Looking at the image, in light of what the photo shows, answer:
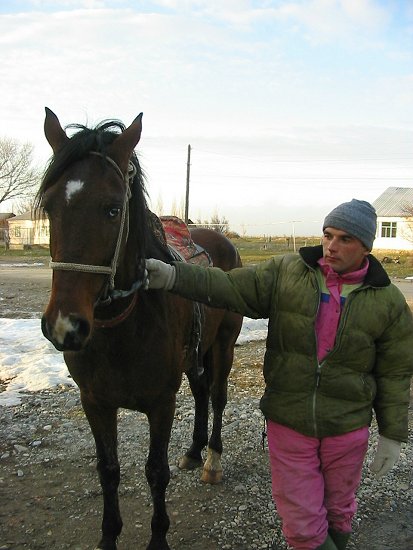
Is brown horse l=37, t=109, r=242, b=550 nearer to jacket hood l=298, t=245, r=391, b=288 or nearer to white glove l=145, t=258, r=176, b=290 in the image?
white glove l=145, t=258, r=176, b=290

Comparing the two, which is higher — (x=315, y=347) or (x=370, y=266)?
(x=370, y=266)

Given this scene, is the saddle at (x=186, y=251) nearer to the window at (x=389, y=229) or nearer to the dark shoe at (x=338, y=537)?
the dark shoe at (x=338, y=537)

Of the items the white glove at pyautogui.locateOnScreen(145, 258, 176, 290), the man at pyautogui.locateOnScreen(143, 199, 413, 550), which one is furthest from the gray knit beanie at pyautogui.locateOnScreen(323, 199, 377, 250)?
the white glove at pyautogui.locateOnScreen(145, 258, 176, 290)

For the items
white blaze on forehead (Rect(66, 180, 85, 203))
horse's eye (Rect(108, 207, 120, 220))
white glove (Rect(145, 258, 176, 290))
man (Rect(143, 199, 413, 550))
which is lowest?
man (Rect(143, 199, 413, 550))

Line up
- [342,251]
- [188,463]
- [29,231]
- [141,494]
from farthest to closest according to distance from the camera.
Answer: [29,231] → [188,463] → [141,494] → [342,251]

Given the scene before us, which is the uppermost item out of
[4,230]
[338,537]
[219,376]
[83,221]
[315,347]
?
[83,221]

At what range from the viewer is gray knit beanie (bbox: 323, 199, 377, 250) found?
223 centimetres

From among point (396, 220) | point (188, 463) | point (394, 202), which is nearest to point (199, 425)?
point (188, 463)

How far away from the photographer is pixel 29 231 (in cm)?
3300

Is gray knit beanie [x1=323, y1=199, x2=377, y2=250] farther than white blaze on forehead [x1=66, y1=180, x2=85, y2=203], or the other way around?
gray knit beanie [x1=323, y1=199, x2=377, y2=250]

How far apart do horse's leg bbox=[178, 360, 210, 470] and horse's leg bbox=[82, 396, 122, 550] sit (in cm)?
94

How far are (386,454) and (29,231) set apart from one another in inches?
1307

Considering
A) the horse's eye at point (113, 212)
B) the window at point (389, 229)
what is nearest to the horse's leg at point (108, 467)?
the horse's eye at point (113, 212)

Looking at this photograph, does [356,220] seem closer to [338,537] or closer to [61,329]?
[61,329]
